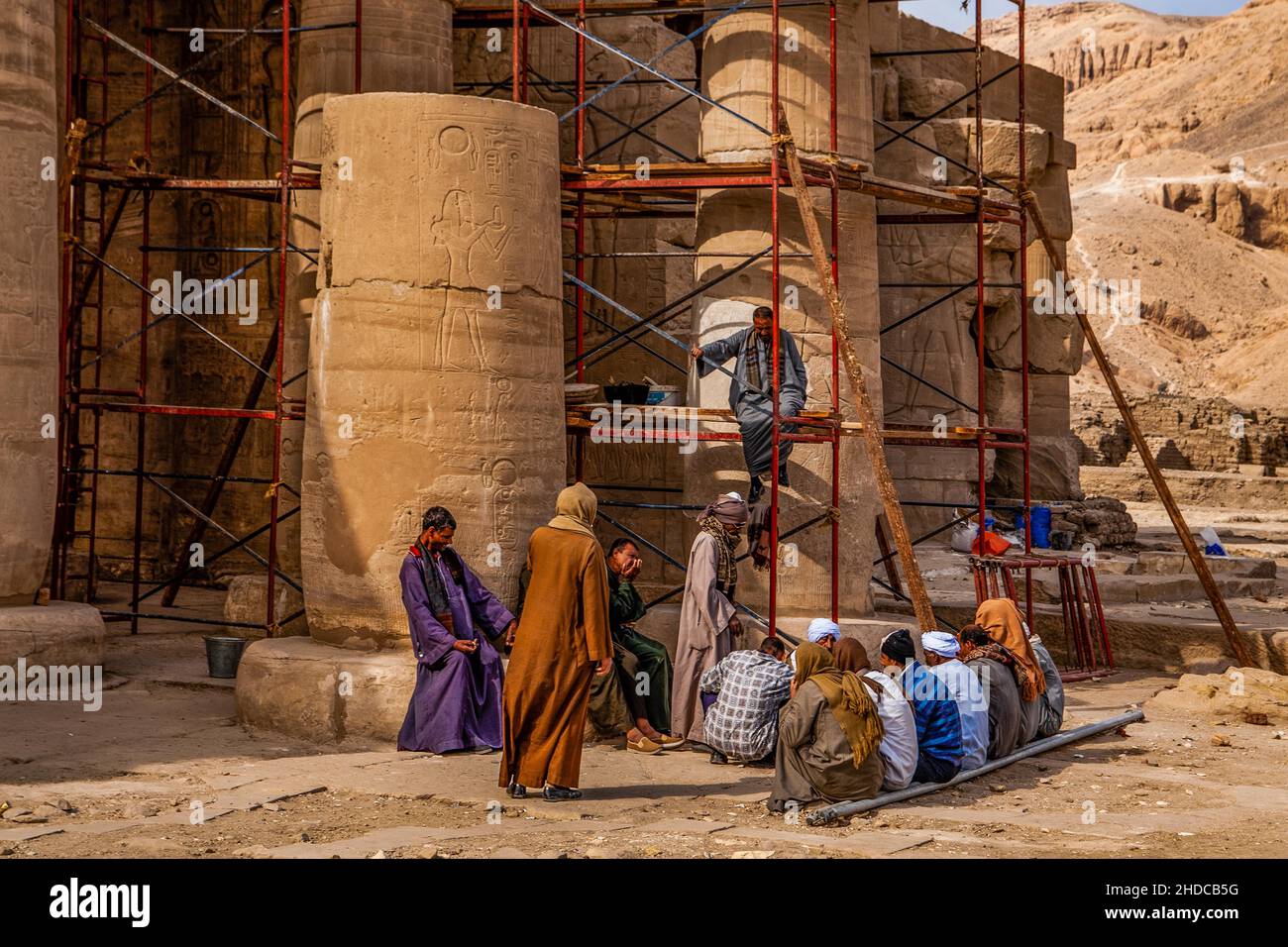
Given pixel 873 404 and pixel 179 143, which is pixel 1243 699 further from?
pixel 179 143

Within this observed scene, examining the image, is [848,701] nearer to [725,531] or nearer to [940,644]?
[940,644]

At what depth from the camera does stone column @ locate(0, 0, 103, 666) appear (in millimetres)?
10125

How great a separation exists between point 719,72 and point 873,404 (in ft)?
8.42

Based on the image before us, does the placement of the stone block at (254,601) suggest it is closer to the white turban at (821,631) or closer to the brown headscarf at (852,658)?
the white turban at (821,631)

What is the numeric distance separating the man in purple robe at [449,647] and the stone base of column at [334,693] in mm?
194

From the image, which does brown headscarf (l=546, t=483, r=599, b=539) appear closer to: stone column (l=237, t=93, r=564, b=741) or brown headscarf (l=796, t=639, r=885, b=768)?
brown headscarf (l=796, t=639, r=885, b=768)

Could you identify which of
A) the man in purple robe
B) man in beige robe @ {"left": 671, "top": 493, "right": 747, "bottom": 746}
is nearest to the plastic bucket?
man in beige robe @ {"left": 671, "top": 493, "right": 747, "bottom": 746}

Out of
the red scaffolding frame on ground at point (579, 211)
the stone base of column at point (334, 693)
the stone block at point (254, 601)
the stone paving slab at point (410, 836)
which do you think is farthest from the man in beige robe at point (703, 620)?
the stone block at point (254, 601)

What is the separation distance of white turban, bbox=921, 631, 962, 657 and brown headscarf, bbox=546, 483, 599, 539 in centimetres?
186

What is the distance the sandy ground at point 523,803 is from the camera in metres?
6.86

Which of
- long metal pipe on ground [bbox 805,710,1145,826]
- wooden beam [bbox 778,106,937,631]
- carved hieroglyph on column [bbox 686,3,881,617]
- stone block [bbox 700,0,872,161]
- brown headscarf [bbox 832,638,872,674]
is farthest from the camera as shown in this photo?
stone block [bbox 700,0,872,161]

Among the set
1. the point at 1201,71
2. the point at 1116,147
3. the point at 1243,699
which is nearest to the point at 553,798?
the point at 1243,699

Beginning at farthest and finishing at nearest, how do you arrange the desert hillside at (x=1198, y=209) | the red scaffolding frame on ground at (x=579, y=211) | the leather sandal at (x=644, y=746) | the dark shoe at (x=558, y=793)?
the desert hillside at (x=1198, y=209), the red scaffolding frame on ground at (x=579, y=211), the leather sandal at (x=644, y=746), the dark shoe at (x=558, y=793)

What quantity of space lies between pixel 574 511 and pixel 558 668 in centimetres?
77
